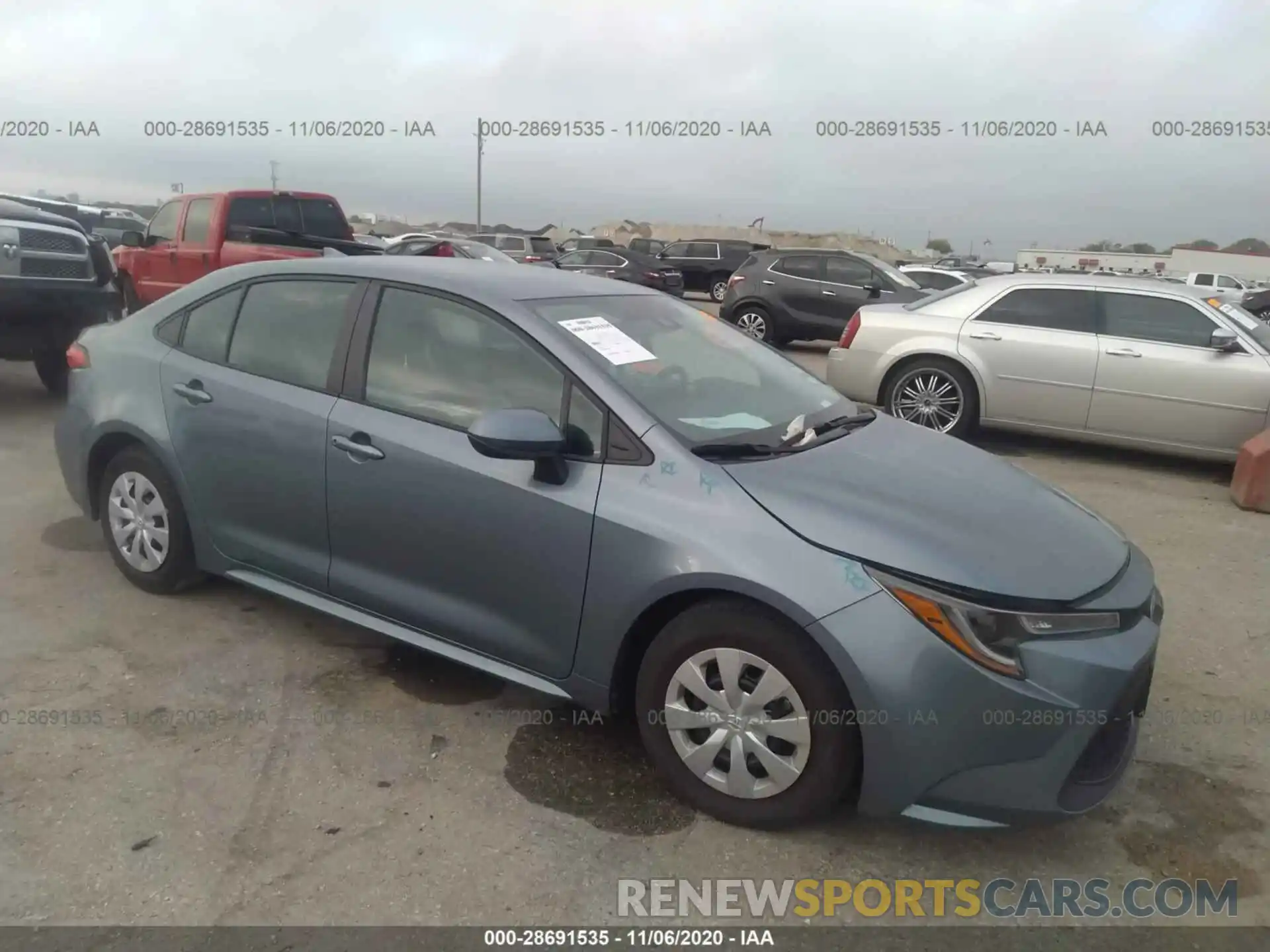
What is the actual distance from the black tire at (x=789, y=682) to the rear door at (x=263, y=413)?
142cm

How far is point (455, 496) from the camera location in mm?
3152

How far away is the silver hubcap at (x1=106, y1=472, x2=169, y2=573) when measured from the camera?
4.09m

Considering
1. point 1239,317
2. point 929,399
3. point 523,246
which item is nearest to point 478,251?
point 929,399

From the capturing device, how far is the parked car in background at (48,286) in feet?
24.0

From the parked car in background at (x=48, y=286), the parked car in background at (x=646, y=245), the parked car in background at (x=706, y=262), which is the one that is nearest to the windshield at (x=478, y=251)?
the parked car in background at (x=48, y=286)

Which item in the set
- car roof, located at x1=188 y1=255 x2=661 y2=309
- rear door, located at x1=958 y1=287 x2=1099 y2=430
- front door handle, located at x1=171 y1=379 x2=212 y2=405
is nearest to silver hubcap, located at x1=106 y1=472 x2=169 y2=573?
front door handle, located at x1=171 y1=379 x2=212 y2=405

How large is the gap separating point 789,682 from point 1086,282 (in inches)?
256

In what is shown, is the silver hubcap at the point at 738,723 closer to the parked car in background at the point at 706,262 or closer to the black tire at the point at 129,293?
the black tire at the point at 129,293

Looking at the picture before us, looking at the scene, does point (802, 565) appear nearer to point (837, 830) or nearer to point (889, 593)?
point (889, 593)

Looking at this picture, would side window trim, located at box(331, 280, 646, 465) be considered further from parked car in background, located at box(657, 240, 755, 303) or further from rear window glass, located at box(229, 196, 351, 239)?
parked car in background, located at box(657, 240, 755, 303)

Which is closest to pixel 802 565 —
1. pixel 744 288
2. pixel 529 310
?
pixel 529 310

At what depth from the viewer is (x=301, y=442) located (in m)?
3.54

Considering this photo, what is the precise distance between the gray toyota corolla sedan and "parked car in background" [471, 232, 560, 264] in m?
18.3

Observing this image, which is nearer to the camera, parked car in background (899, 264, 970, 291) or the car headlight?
the car headlight
